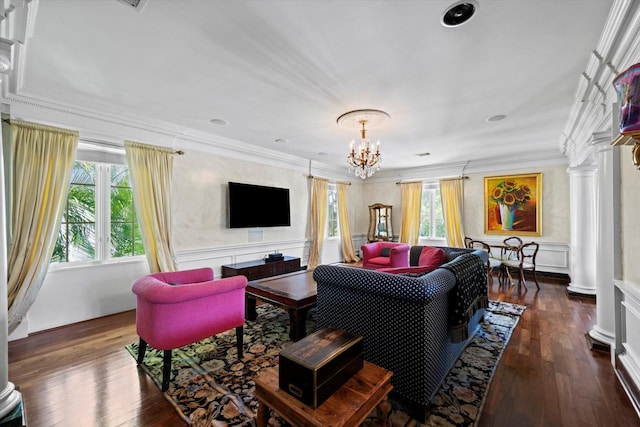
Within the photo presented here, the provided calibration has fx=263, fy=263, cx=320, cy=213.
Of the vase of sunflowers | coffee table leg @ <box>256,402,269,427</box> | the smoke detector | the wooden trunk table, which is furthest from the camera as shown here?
the vase of sunflowers

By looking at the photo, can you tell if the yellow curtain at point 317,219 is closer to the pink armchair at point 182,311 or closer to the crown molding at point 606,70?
the pink armchair at point 182,311

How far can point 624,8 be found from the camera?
1.55 meters

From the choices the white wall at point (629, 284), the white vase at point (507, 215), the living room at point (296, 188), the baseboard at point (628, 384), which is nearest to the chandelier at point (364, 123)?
the living room at point (296, 188)

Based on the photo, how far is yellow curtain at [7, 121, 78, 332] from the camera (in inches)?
106

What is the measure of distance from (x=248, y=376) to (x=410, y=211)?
601 centimetres

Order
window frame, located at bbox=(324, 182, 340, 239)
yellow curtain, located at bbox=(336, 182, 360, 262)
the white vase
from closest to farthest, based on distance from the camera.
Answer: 1. the white vase
2. window frame, located at bbox=(324, 182, 340, 239)
3. yellow curtain, located at bbox=(336, 182, 360, 262)

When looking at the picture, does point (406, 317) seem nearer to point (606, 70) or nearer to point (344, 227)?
point (606, 70)

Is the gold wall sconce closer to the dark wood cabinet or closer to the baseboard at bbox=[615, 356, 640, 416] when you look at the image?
the baseboard at bbox=[615, 356, 640, 416]

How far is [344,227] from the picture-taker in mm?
7277

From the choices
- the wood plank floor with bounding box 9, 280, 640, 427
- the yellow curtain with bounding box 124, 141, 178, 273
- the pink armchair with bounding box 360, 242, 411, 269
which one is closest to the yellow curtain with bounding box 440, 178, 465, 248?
the pink armchair with bounding box 360, 242, 411, 269

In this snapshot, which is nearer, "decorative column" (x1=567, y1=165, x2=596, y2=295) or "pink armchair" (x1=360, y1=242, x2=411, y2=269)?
"decorative column" (x1=567, y1=165, x2=596, y2=295)

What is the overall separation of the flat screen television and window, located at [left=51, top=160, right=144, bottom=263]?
4.81ft

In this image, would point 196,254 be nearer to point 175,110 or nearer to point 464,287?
point 175,110

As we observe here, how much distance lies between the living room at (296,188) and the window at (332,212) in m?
0.27
